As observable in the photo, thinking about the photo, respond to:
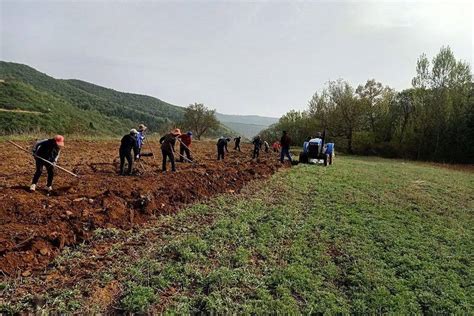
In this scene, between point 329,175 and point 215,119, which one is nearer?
point 329,175

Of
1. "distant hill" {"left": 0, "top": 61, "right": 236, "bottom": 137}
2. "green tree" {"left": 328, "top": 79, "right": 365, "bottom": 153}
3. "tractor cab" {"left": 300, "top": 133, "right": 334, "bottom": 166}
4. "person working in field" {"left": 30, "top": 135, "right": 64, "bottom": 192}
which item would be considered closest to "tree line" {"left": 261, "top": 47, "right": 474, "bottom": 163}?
"green tree" {"left": 328, "top": 79, "right": 365, "bottom": 153}

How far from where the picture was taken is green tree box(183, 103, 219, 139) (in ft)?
226

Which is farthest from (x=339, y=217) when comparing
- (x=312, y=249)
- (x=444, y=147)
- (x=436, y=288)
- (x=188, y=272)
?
(x=444, y=147)

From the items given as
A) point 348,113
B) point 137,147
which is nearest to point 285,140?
point 137,147

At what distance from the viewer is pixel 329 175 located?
1573 cm

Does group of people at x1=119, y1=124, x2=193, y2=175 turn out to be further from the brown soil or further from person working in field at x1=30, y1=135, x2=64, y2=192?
person working in field at x1=30, y1=135, x2=64, y2=192

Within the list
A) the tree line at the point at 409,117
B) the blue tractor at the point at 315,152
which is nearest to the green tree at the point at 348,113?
the tree line at the point at 409,117

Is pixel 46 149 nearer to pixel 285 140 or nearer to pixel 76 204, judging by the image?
pixel 76 204

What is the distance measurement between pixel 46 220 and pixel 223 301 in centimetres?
411

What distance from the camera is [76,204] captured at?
7.63m

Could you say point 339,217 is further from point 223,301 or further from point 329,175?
point 329,175

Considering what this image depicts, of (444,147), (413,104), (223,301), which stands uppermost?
(413,104)

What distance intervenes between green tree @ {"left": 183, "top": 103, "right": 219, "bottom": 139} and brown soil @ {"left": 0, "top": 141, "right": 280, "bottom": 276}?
56330mm

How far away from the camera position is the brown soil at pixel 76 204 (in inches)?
217
